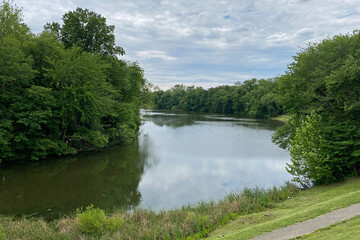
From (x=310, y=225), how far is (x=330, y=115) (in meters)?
9.96

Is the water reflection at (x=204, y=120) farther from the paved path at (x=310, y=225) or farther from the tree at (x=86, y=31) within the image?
the paved path at (x=310, y=225)

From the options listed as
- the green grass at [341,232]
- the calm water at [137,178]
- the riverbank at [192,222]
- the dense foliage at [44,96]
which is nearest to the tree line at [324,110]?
the riverbank at [192,222]

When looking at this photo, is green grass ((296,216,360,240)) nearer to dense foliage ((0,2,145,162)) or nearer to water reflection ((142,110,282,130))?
dense foliage ((0,2,145,162))

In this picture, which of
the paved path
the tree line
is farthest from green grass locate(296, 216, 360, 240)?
the tree line

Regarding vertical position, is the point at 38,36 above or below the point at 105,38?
below

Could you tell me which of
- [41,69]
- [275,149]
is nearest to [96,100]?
[41,69]

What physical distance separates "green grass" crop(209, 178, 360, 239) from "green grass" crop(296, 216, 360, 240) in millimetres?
1017

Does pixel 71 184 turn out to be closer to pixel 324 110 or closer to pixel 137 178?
pixel 137 178

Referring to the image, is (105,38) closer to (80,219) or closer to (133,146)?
(133,146)

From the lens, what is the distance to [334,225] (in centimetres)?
623

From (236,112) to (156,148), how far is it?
248 ft

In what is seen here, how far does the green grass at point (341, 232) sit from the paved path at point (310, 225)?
23 cm

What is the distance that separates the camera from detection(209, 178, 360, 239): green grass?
695cm

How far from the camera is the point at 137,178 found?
57.7 ft
